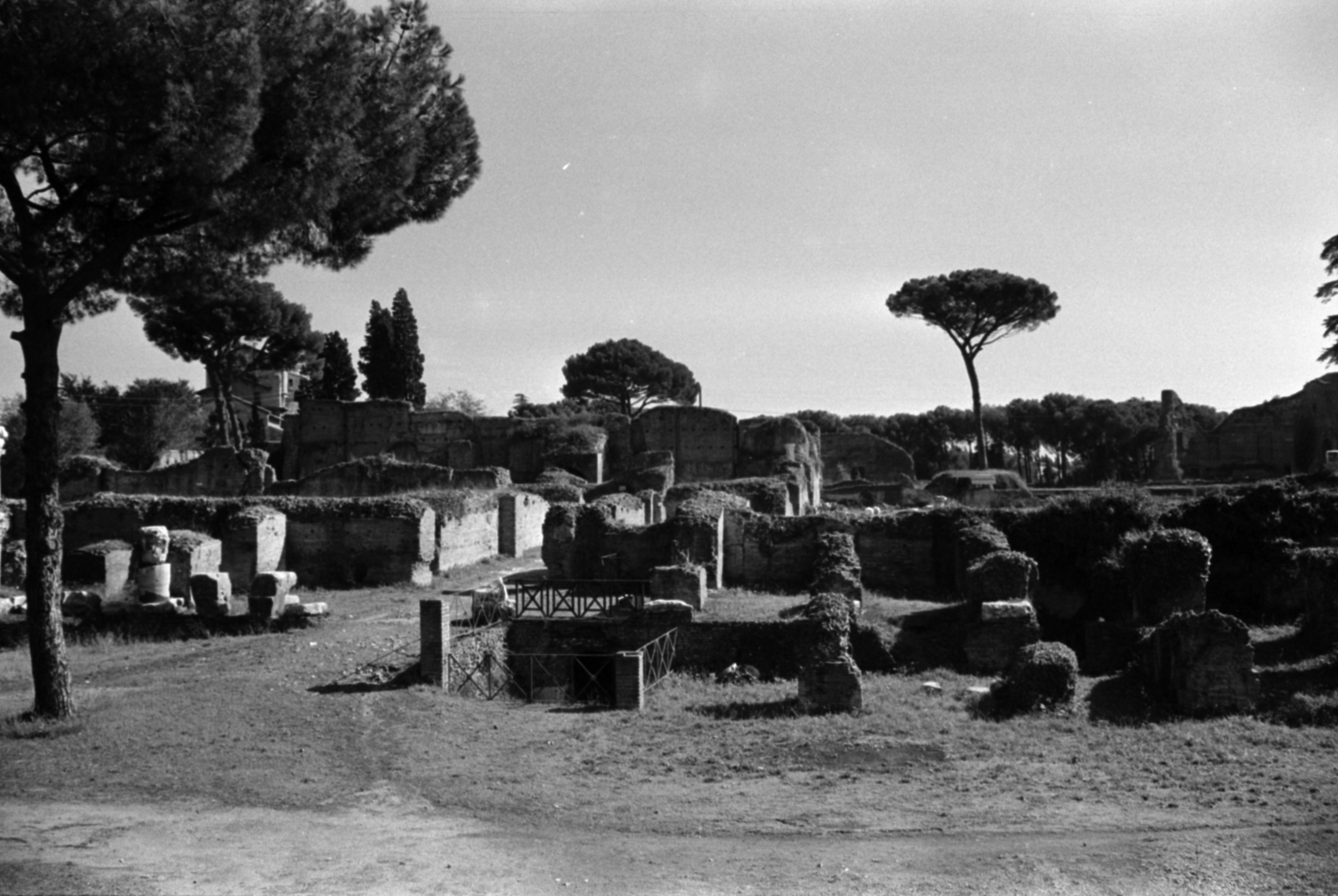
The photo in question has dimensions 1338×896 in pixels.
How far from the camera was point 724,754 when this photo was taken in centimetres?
949

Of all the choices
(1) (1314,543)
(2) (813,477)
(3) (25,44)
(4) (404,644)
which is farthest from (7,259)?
(2) (813,477)

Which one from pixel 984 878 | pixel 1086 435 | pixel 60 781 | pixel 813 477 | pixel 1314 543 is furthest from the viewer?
pixel 1086 435

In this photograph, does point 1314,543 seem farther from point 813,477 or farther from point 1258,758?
point 813,477

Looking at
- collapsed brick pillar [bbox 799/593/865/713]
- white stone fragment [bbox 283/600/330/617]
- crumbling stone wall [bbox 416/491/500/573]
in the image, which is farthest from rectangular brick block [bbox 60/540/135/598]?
collapsed brick pillar [bbox 799/593/865/713]

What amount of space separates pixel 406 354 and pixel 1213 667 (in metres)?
44.3

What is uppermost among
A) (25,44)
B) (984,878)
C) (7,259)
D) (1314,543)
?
(25,44)

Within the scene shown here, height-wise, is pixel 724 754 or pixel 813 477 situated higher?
pixel 813 477

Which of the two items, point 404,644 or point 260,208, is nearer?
point 260,208

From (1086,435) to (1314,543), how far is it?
3867 centimetres

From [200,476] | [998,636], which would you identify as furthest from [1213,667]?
[200,476]

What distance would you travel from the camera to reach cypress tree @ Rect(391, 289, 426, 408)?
167ft

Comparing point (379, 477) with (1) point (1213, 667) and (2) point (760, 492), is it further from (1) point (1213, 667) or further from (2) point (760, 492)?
(1) point (1213, 667)

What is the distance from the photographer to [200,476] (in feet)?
119

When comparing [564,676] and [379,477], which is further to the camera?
[379,477]
